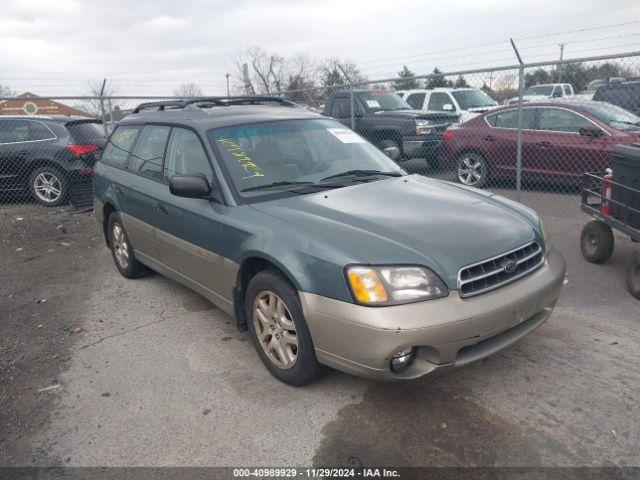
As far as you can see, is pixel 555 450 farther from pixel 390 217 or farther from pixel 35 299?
pixel 35 299

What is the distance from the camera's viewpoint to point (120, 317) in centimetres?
463

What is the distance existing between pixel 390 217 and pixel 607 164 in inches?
235

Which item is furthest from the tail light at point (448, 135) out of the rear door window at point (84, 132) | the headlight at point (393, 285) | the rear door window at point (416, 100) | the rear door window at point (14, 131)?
the rear door window at point (14, 131)

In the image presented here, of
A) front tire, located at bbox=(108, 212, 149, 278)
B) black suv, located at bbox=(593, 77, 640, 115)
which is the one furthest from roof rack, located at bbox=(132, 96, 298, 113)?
black suv, located at bbox=(593, 77, 640, 115)

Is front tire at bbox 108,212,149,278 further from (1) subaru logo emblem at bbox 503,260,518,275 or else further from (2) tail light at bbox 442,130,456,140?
(2) tail light at bbox 442,130,456,140

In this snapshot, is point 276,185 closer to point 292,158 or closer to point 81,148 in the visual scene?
point 292,158

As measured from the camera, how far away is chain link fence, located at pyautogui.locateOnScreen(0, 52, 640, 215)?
25.8ft

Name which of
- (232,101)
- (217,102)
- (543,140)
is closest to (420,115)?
(543,140)

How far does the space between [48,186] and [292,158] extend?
7.03m

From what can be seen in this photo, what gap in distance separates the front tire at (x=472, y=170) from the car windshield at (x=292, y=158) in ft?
16.5

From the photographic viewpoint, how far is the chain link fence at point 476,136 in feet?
25.8

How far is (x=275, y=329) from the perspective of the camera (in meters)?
3.30

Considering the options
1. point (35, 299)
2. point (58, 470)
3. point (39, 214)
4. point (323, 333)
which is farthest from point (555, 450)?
point (39, 214)

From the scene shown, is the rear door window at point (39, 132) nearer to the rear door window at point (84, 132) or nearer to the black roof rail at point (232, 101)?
the rear door window at point (84, 132)
